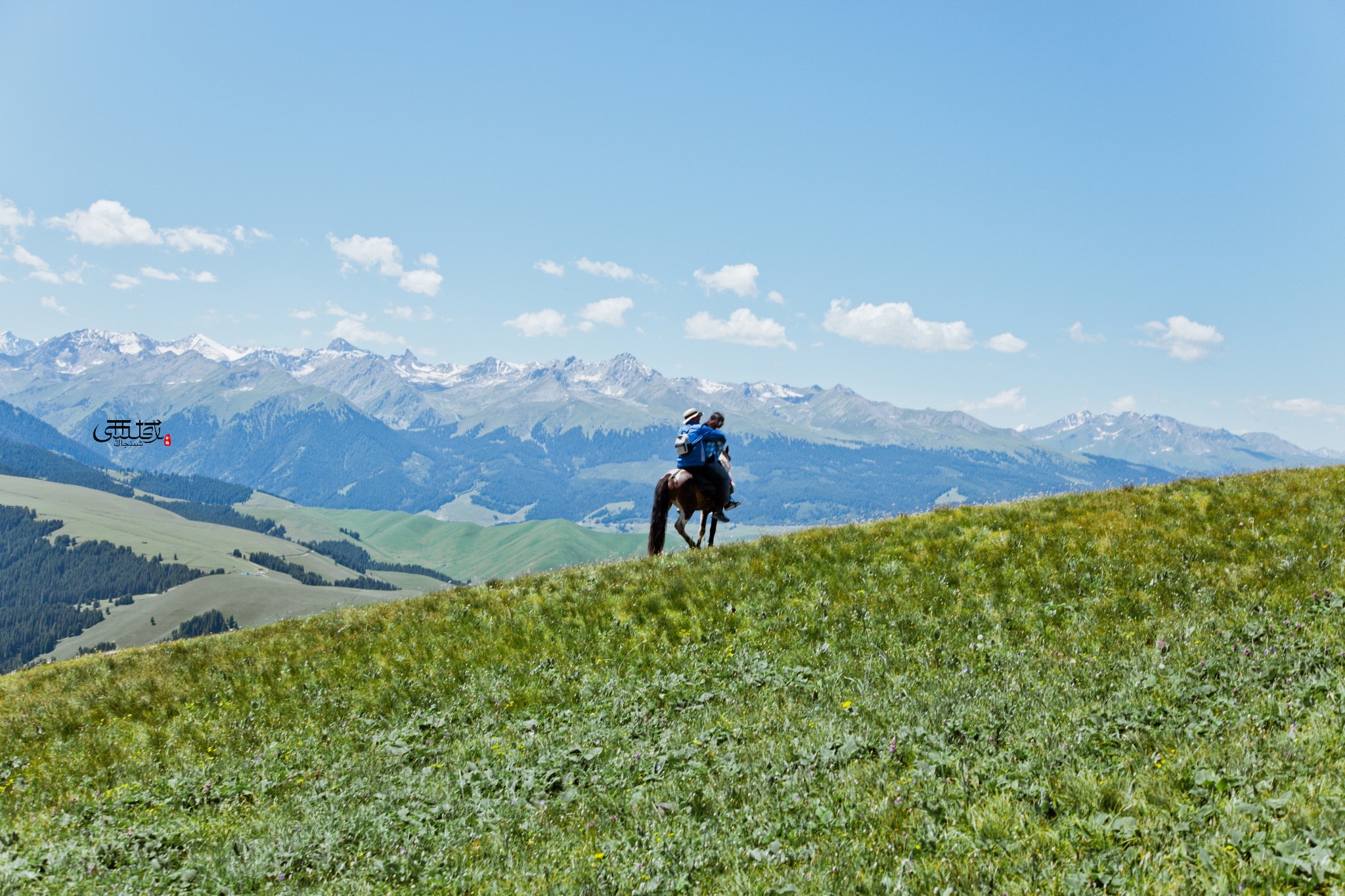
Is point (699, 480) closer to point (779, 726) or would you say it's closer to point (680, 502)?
point (680, 502)

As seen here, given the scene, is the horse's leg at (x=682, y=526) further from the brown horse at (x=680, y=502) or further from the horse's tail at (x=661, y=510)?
the horse's tail at (x=661, y=510)

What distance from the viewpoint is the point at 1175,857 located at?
5.54 meters

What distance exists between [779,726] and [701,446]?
505 inches

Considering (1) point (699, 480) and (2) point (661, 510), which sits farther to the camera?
(2) point (661, 510)

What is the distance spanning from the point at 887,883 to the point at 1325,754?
4601 millimetres

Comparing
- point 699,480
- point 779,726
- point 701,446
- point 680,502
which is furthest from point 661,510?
point 779,726

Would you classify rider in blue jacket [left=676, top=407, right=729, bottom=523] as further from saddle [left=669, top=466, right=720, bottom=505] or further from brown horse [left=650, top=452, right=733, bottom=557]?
brown horse [left=650, top=452, right=733, bottom=557]

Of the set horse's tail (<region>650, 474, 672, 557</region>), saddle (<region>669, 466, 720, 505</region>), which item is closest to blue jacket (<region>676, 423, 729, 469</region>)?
saddle (<region>669, 466, 720, 505</region>)

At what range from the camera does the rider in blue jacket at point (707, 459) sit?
72.4ft

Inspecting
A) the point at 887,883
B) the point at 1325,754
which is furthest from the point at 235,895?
the point at 1325,754

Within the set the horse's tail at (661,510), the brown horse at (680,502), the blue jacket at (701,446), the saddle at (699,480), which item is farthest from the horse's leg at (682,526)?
the blue jacket at (701,446)

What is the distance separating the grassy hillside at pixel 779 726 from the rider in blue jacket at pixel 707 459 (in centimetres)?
392

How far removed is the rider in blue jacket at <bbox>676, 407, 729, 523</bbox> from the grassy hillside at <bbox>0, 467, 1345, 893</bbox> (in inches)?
154

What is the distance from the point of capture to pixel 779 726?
9977mm
